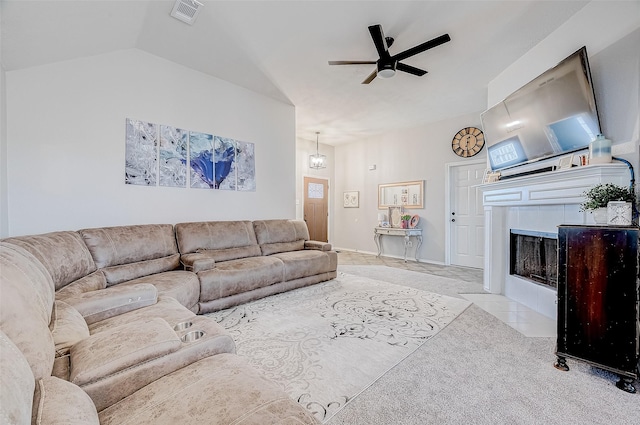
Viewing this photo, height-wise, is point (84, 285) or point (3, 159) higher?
→ point (3, 159)

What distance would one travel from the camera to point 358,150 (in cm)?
686

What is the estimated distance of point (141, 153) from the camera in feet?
10.2

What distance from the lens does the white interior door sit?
15.9 ft

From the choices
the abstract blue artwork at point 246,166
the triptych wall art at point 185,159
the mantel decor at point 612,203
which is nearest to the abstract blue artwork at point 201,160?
the triptych wall art at point 185,159

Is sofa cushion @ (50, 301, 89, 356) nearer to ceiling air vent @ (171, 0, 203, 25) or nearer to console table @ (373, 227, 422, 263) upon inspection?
ceiling air vent @ (171, 0, 203, 25)

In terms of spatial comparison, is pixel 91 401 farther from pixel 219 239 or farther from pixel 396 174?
pixel 396 174

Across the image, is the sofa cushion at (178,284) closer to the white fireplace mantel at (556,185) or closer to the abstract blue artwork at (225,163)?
the abstract blue artwork at (225,163)

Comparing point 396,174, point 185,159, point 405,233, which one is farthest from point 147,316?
point 396,174

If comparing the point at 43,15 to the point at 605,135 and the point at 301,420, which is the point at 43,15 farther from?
the point at 605,135

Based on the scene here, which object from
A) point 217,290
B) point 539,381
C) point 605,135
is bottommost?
point 539,381

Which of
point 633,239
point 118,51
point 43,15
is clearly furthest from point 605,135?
point 118,51

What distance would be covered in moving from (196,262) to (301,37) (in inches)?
105

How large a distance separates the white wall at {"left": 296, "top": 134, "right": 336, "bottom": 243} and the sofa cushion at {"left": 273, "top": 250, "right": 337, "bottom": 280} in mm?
2671

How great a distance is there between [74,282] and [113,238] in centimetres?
65
